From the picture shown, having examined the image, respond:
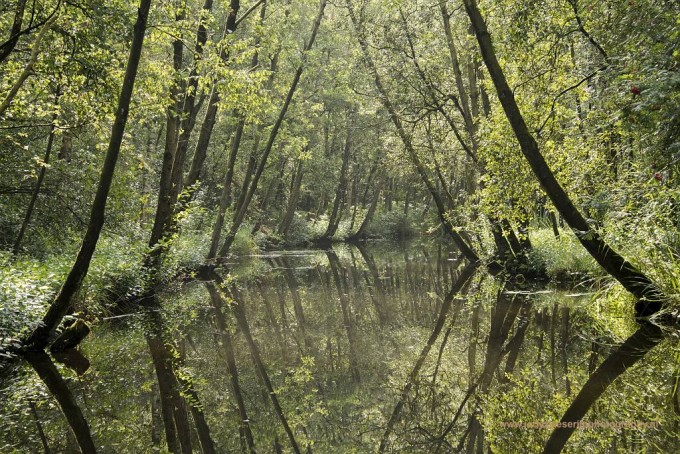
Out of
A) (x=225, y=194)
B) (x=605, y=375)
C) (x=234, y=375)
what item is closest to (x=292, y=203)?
(x=225, y=194)

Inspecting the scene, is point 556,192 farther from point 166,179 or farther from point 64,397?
point 166,179

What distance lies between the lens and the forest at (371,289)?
573cm

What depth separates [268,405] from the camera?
21.1ft

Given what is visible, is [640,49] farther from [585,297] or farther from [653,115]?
[585,297]

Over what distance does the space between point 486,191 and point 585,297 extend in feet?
9.67

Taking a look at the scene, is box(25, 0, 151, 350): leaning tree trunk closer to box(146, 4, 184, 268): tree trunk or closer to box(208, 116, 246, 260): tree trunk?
box(146, 4, 184, 268): tree trunk

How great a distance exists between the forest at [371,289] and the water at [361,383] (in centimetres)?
4

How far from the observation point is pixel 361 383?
23.5 ft

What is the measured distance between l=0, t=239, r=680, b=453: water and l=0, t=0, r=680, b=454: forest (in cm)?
4

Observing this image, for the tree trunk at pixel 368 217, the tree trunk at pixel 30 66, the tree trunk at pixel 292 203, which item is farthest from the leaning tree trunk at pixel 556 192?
the tree trunk at pixel 368 217

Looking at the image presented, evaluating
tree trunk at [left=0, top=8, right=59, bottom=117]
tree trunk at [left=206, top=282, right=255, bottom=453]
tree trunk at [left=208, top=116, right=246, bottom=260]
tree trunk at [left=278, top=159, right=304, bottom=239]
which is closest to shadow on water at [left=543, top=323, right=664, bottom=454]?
tree trunk at [left=206, top=282, right=255, bottom=453]

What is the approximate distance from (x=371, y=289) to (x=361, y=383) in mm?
9082

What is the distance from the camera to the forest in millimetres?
5730

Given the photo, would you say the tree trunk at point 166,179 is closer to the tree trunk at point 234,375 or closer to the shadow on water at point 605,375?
the tree trunk at point 234,375
